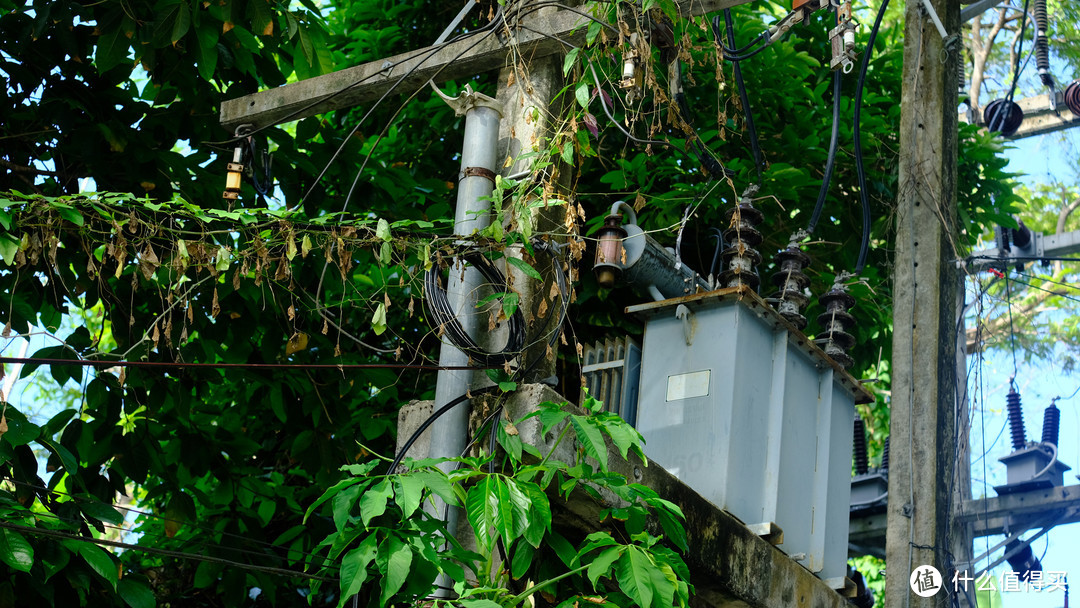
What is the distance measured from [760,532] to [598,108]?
3.13 m

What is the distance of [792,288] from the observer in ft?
22.2

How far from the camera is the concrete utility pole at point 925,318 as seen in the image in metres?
6.03

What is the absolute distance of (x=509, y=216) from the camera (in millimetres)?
5062

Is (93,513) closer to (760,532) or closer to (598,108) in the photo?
(760,532)

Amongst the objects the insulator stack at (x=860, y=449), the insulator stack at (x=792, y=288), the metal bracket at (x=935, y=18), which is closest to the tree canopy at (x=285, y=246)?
the insulator stack at (x=792, y=288)

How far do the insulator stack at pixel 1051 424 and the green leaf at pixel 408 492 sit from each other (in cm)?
656

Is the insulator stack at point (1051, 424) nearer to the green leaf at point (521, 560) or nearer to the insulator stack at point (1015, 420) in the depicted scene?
the insulator stack at point (1015, 420)

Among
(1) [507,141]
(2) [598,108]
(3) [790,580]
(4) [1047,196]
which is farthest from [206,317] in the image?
(4) [1047,196]

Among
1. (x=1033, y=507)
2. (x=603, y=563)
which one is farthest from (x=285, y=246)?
(x=1033, y=507)

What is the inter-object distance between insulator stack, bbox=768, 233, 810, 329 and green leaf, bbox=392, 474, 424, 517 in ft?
10.2

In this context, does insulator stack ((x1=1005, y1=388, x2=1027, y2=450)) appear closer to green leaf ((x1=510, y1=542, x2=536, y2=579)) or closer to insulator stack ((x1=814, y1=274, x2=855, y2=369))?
insulator stack ((x1=814, y1=274, x2=855, y2=369))

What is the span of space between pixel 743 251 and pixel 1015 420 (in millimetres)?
3951

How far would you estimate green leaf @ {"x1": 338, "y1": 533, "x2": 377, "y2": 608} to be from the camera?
13.1 feet

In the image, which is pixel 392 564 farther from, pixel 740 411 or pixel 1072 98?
pixel 1072 98
